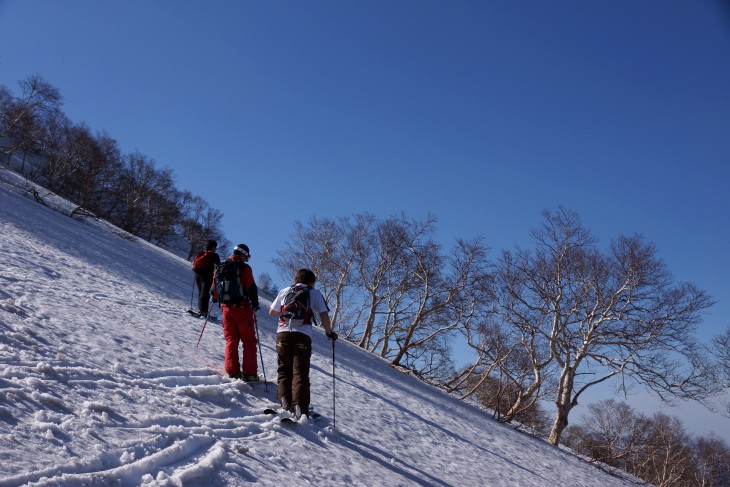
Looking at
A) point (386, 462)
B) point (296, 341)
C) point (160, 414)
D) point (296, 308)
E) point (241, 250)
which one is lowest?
point (160, 414)

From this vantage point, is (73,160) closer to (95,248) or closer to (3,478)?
(95,248)

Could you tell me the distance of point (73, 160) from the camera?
34188 mm

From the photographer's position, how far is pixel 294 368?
584 cm

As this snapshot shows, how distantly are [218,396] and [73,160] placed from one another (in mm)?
34837

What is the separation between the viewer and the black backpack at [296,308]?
5977 mm

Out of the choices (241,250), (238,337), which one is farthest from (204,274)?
(238,337)

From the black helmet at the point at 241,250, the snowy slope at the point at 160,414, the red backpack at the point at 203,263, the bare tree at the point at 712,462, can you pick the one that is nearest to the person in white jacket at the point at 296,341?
the snowy slope at the point at 160,414

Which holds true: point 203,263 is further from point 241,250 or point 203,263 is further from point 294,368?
point 294,368

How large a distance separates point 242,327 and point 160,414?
6.88 feet

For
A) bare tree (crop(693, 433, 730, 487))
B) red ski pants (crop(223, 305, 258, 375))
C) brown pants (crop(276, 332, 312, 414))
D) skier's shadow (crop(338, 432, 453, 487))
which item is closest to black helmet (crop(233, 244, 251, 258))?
red ski pants (crop(223, 305, 258, 375))

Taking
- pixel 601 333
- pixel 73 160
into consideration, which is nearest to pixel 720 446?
pixel 601 333

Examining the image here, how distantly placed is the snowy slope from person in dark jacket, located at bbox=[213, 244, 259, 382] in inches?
8.6

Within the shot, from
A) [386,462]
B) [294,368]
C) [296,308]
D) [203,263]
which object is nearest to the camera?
[386,462]

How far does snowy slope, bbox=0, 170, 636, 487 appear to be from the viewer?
351cm
